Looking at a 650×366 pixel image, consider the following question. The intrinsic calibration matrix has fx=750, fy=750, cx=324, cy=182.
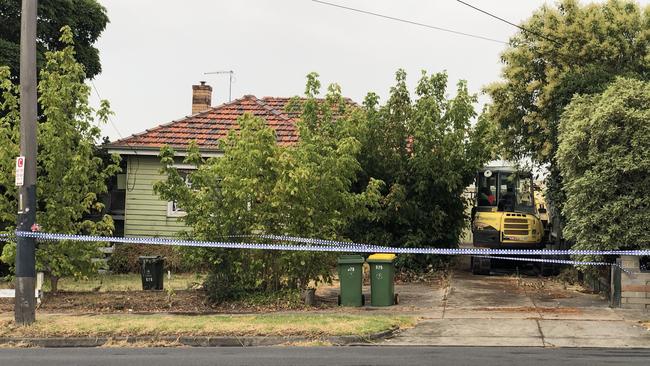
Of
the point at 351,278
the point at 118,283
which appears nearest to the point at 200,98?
the point at 118,283

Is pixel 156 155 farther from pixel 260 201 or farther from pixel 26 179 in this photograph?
pixel 26 179

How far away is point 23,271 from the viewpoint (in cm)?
1236

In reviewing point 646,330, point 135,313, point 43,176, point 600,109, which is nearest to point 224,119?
point 43,176

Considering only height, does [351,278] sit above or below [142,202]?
below

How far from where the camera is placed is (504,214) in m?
19.7

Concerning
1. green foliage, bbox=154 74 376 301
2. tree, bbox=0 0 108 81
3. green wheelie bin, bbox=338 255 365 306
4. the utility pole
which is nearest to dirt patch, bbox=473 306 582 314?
green wheelie bin, bbox=338 255 365 306

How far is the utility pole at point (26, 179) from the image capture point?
40.4 ft

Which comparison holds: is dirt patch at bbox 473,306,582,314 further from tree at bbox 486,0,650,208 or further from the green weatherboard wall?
the green weatherboard wall

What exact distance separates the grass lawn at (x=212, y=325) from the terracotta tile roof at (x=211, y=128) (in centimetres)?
1073

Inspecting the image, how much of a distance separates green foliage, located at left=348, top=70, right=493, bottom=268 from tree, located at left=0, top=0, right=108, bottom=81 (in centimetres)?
1193

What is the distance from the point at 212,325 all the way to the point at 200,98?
57.3ft

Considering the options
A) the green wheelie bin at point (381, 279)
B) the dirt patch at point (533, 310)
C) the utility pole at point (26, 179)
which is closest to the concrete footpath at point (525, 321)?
the dirt patch at point (533, 310)

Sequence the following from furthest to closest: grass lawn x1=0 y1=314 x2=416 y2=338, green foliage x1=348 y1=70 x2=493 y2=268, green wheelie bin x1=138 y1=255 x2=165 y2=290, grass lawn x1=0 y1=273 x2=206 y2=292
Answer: green foliage x1=348 y1=70 x2=493 y2=268 < grass lawn x1=0 y1=273 x2=206 y2=292 < green wheelie bin x1=138 y1=255 x2=165 y2=290 < grass lawn x1=0 y1=314 x2=416 y2=338

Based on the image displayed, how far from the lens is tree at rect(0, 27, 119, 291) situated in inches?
615
